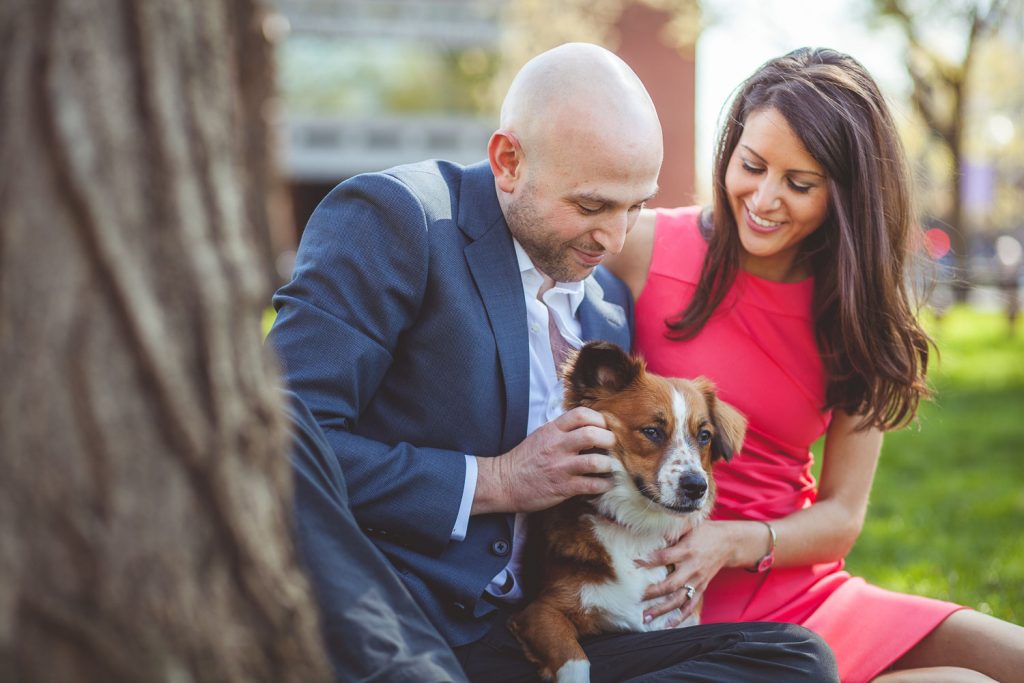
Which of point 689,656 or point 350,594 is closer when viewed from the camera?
point 350,594

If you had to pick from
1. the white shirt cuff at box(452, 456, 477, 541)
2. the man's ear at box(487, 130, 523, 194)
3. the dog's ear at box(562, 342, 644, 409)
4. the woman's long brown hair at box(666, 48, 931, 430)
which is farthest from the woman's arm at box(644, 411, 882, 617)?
the man's ear at box(487, 130, 523, 194)

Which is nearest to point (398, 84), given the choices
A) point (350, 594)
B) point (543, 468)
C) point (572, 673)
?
point (543, 468)

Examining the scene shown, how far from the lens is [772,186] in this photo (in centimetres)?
326

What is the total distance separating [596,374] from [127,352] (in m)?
1.98

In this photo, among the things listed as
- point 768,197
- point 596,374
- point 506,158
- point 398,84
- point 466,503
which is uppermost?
point 398,84

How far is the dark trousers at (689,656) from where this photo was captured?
2.58 metres

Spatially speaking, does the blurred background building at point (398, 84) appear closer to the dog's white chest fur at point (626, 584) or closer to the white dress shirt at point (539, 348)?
the white dress shirt at point (539, 348)

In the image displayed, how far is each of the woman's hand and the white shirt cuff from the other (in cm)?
66

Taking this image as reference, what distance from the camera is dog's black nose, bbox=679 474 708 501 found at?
3.03 metres

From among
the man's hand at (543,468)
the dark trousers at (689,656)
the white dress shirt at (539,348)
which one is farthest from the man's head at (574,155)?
the dark trousers at (689,656)

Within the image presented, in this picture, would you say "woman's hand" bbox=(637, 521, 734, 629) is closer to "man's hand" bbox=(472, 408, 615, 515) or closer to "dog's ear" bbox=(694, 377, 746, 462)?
"dog's ear" bbox=(694, 377, 746, 462)

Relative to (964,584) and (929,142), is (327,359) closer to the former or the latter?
(964,584)

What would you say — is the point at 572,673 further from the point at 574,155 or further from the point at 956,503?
the point at 956,503

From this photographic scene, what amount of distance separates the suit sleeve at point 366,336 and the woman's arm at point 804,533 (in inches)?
32.2
